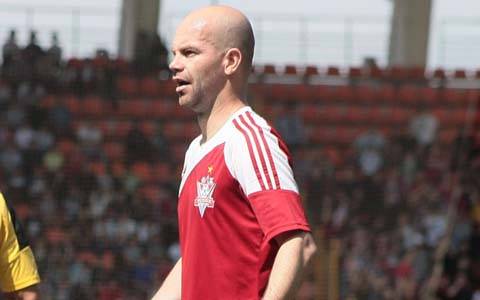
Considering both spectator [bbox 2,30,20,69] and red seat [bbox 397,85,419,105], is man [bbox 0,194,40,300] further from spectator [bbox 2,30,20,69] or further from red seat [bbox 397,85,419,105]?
red seat [bbox 397,85,419,105]

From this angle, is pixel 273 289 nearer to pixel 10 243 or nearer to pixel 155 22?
pixel 10 243

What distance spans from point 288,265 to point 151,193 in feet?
28.7

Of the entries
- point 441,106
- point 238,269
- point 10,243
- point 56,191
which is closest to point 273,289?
point 238,269

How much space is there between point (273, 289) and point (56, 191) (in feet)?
28.8

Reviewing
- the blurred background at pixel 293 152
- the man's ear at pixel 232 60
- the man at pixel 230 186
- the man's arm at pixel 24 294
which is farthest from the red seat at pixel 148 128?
the man's ear at pixel 232 60

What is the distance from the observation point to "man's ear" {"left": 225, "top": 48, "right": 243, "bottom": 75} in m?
3.40

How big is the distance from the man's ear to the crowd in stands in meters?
7.53

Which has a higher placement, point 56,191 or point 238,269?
point 238,269

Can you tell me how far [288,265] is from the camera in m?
3.14

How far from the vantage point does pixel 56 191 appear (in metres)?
11.7

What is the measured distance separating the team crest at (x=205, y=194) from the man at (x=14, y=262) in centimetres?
125

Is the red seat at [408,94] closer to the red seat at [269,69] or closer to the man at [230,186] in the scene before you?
the red seat at [269,69]

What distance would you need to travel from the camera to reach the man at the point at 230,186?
126 inches

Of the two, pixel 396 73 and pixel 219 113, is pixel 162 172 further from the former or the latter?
pixel 219 113
